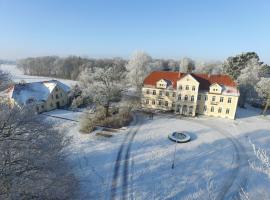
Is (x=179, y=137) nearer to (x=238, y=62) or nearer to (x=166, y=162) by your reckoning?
(x=166, y=162)

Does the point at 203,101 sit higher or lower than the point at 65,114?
higher

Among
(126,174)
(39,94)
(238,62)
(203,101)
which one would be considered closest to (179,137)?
Result: (126,174)

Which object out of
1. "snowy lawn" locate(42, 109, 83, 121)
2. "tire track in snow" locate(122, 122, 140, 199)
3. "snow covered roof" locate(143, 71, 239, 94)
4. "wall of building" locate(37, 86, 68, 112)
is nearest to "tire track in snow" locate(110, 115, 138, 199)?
"tire track in snow" locate(122, 122, 140, 199)

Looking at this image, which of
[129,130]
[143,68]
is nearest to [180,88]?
[129,130]

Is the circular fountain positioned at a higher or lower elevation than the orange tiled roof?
lower

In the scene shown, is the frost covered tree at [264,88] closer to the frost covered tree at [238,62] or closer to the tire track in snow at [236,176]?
the frost covered tree at [238,62]

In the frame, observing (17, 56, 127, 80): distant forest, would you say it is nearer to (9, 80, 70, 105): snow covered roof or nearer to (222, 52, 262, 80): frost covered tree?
(222, 52, 262, 80): frost covered tree

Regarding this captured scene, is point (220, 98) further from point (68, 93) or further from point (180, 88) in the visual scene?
point (68, 93)
